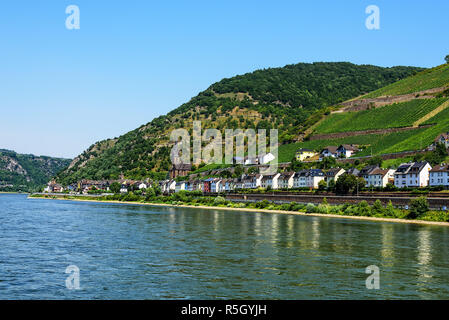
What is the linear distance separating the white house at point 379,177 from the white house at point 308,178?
14.9 metres

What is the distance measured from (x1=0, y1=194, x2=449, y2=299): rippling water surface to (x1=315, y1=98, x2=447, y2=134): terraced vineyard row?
92.2m

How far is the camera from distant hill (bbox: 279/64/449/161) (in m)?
124

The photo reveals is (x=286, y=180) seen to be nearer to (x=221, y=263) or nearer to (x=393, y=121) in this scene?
(x=393, y=121)

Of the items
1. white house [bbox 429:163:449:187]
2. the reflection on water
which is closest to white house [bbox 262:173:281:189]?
white house [bbox 429:163:449:187]

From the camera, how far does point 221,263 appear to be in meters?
33.2

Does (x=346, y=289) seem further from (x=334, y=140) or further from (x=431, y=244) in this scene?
(x=334, y=140)

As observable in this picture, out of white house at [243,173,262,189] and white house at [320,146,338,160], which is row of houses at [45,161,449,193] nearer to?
white house at [243,173,262,189]

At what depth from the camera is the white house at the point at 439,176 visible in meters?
84.8

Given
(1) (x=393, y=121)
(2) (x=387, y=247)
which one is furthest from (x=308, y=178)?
(2) (x=387, y=247)

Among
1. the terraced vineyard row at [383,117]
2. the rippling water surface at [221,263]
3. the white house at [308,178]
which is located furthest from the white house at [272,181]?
the rippling water surface at [221,263]

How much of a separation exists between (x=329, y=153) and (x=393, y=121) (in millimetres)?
22616

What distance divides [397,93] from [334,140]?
3885 cm

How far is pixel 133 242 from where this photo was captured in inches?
1743
